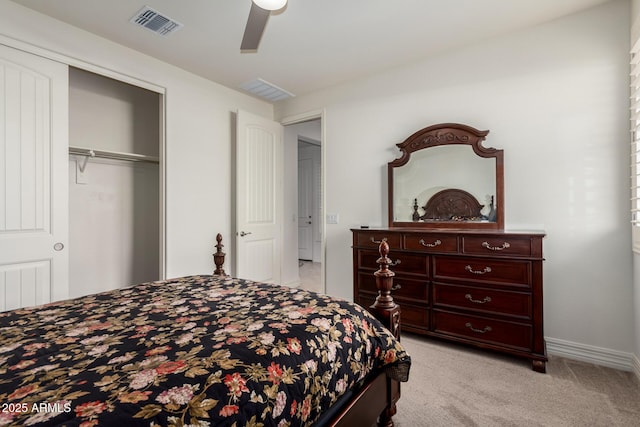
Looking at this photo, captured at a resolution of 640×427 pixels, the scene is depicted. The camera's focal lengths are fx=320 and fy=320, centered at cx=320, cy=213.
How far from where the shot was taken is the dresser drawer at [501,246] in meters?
2.27

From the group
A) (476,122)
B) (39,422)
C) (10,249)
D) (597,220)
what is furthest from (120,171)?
(597,220)

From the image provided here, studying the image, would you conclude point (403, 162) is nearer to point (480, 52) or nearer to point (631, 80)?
point (480, 52)

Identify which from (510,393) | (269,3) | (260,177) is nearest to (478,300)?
(510,393)

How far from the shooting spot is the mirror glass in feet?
9.25

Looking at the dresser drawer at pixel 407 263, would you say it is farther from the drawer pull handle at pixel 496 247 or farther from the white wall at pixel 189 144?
the white wall at pixel 189 144

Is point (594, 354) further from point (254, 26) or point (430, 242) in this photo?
point (254, 26)

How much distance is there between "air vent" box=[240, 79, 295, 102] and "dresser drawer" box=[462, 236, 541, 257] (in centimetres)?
268

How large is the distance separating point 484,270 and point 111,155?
3509 mm

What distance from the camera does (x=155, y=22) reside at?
98.7 inches

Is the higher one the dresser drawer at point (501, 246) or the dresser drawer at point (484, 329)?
the dresser drawer at point (501, 246)

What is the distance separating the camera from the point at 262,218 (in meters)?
4.02

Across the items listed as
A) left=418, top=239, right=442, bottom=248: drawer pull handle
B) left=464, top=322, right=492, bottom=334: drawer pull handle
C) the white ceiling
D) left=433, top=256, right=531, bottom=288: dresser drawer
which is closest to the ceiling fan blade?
the white ceiling

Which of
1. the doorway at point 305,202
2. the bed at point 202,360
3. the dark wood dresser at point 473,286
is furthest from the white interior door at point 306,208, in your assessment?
the bed at point 202,360

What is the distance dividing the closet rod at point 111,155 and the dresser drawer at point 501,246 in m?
3.14
